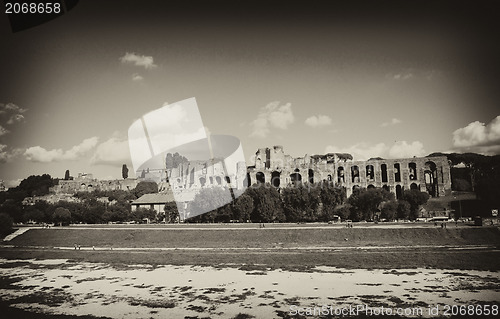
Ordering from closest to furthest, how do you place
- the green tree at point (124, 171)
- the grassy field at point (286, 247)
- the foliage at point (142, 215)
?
the grassy field at point (286, 247) → the foliage at point (142, 215) → the green tree at point (124, 171)

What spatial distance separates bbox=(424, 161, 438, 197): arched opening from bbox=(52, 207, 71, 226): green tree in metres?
54.3

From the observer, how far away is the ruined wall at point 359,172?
5322 cm

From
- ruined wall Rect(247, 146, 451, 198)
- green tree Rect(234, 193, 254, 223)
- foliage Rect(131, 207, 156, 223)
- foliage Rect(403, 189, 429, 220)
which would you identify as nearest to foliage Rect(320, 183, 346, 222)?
foliage Rect(403, 189, 429, 220)

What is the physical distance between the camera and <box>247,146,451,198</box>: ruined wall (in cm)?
5322

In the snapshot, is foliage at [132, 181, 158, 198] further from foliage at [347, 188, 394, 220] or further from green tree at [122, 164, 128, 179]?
foliage at [347, 188, 394, 220]

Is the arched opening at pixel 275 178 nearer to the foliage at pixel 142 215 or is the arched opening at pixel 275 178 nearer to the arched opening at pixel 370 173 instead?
the arched opening at pixel 370 173

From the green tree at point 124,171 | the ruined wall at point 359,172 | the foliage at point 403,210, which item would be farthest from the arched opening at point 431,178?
the green tree at point 124,171

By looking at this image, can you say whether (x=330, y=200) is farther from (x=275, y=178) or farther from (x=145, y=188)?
(x=145, y=188)

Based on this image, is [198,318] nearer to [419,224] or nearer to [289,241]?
[289,241]

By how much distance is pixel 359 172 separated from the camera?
2215 inches

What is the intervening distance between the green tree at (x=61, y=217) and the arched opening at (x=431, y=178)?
5427cm

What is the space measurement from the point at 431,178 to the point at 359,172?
41.2ft

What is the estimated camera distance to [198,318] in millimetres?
15133

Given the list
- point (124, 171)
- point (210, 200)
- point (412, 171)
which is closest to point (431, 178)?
point (412, 171)
